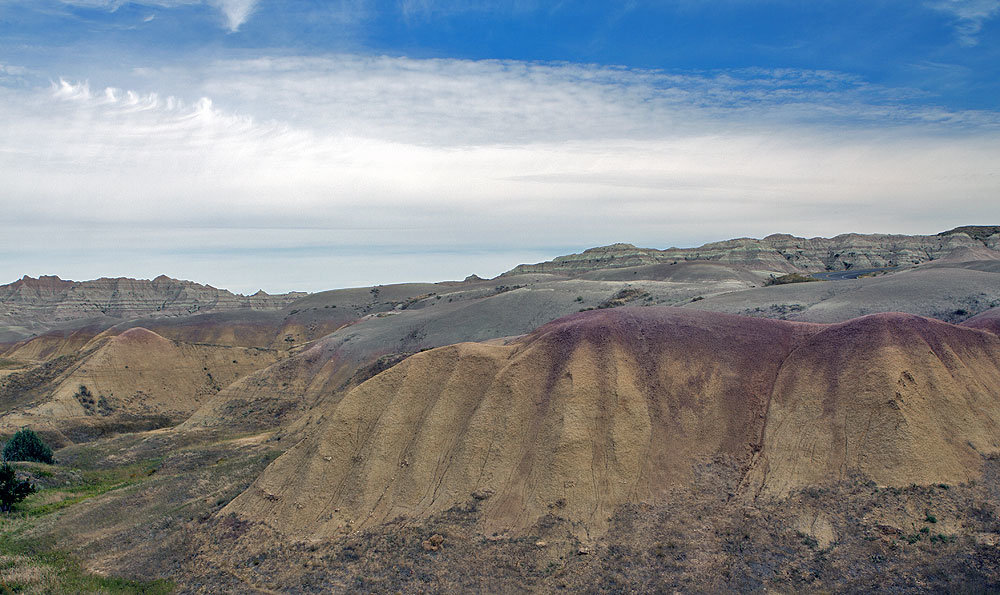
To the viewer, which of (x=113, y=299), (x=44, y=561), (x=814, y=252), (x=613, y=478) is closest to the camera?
(x=44, y=561)

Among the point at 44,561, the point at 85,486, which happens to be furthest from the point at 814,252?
the point at 44,561

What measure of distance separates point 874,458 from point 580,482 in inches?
341

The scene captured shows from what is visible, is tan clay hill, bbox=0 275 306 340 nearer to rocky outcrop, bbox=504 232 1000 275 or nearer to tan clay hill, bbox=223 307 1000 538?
rocky outcrop, bbox=504 232 1000 275

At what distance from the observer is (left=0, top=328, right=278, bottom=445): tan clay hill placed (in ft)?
140

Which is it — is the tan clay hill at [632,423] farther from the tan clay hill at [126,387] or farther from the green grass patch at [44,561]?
the tan clay hill at [126,387]

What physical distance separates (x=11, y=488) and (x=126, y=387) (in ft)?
95.4

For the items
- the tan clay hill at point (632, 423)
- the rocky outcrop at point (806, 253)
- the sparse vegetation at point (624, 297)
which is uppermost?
the rocky outcrop at point (806, 253)

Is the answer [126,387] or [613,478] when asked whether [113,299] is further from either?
[613,478]

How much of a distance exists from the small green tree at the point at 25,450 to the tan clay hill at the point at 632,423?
63.2 ft

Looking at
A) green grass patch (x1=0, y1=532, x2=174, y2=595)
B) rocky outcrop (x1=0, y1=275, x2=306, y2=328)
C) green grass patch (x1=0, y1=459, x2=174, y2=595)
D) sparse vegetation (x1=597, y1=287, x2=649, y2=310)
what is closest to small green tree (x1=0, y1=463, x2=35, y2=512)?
green grass patch (x1=0, y1=459, x2=174, y2=595)

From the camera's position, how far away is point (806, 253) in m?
122

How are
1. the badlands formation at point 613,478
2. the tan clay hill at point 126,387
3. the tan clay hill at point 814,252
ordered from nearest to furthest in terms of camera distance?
the badlands formation at point 613,478 → the tan clay hill at point 126,387 → the tan clay hill at point 814,252

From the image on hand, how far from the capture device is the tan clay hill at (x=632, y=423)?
56.8ft

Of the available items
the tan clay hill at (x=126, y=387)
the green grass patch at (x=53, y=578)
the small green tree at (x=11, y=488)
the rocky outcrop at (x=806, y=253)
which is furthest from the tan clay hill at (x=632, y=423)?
the rocky outcrop at (x=806, y=253)
